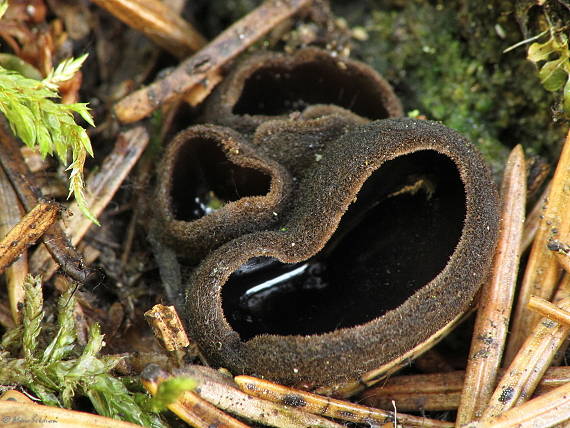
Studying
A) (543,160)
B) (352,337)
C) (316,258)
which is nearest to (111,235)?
(316,258)

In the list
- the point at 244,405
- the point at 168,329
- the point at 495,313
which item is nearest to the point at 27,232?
the point at 168,329

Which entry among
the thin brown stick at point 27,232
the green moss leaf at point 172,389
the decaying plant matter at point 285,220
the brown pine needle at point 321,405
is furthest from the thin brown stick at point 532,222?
the thin brown stick at point 27,232

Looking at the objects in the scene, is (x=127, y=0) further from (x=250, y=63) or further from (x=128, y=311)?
(x=128, y=311)

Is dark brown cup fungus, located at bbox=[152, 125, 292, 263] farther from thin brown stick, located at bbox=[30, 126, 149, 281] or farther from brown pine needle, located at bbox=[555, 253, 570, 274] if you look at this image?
brown pine needle, located at bbox=[555, 253, 570, 274]

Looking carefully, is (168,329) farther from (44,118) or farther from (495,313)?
(495,313)

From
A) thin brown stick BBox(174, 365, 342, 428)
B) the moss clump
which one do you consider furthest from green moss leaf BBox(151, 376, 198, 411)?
the moss clump

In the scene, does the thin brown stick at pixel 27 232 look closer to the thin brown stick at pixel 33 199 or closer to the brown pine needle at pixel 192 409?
the thin brown stick at pixel 33 199
